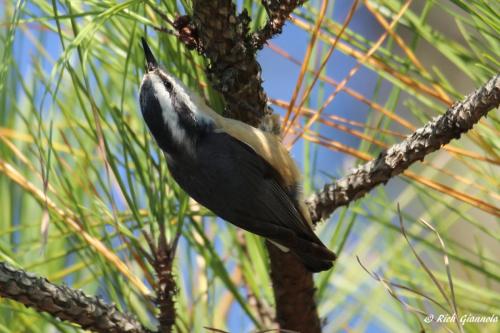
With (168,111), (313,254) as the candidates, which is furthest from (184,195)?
(168,111)

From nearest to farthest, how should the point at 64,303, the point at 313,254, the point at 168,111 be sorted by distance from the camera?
the point at 64,303, the point at 313,254, the point at 168,111

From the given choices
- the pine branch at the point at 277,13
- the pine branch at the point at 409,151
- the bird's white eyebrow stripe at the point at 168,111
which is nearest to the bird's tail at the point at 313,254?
the pine branch at the point at 409,151

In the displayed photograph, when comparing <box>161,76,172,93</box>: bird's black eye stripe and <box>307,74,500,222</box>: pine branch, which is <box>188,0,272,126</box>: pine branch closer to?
<box>307,74,500,222</box>: pine branch

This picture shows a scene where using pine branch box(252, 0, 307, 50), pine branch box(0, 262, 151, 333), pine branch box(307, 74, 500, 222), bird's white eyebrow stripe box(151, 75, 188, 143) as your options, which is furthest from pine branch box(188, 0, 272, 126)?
bird's white eyebrow stripe box(151, 75, 188, 143)

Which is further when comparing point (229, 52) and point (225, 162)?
point (225, 162)

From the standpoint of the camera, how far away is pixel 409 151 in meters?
0.83

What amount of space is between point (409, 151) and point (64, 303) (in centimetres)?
39

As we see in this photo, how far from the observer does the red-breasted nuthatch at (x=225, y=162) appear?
3.69ft

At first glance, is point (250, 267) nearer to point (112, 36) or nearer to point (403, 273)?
point (403, 273)

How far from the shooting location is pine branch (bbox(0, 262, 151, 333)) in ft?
2.38

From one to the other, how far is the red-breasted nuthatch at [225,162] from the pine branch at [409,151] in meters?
0.10

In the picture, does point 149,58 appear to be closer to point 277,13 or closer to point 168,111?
point 168,111

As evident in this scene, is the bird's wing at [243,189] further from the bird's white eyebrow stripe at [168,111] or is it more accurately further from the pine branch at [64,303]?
the pine branch at [64,303]

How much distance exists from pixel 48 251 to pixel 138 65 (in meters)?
0.32
